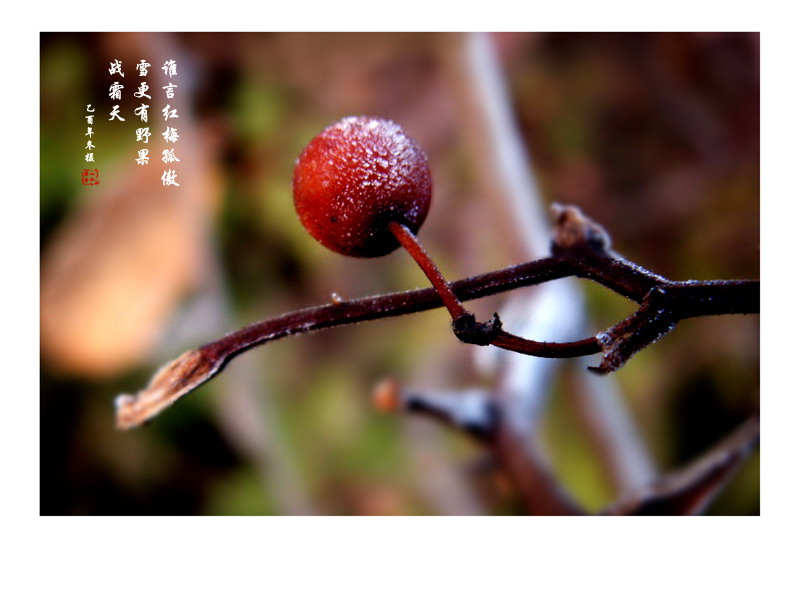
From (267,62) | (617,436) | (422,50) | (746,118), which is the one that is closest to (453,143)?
(422,50)

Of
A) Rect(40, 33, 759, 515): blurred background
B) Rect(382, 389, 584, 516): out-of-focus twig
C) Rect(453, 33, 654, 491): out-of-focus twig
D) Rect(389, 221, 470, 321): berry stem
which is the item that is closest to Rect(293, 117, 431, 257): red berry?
Rect(389, 221, 470, 321): berry stem

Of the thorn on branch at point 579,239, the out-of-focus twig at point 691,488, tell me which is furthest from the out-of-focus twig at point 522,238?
the thorn on branch at point 579,239

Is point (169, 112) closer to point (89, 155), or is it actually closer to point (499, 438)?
point (89, 155)

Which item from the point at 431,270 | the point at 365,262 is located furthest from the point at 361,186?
the point at 365,262

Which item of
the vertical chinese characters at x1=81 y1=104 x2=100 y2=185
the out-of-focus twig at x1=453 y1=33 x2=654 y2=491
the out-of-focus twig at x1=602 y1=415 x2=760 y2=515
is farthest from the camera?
the vertical chinese characters at x1=81 y1=104 x2=100 y2=185

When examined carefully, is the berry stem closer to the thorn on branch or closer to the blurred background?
the thorn on branch

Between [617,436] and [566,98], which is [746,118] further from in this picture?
[617,436]

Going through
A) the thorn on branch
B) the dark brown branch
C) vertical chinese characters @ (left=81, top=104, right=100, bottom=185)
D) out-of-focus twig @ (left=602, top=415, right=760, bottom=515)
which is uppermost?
vertical chinese characters @ (left=81, top=104, right=100, bottom=185)

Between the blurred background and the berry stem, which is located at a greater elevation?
the blurred background
